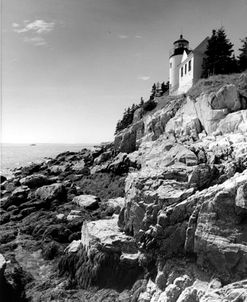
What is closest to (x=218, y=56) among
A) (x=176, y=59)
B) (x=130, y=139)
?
(x=176, y=59)

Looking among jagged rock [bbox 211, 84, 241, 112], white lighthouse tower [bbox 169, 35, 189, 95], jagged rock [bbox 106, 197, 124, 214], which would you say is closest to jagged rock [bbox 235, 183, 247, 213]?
jagged rock [bbox 106, 197, 124, 214]

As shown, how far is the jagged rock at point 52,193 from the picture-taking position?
23747 mm

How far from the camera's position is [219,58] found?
34.3m

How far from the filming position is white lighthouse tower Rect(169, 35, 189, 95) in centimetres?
4337

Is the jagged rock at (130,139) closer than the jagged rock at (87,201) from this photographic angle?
No

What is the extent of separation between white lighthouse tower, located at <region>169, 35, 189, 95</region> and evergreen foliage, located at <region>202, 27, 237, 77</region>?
798 cm

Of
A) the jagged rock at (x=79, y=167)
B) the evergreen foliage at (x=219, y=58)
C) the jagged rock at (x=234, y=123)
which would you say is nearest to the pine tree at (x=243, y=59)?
the evergreen foliage at (x=219, y=58)

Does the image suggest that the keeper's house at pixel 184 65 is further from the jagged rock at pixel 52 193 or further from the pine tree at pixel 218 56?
the jagged rock at pixel 52 193

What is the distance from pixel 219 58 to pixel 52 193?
1030 inches

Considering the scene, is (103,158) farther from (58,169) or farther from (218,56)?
(218,56)

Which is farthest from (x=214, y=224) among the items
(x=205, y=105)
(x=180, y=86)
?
(x=180, y=86)

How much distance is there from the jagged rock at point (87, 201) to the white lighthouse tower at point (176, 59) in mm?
26142

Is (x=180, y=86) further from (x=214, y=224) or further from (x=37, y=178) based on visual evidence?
(x=214, y=224)

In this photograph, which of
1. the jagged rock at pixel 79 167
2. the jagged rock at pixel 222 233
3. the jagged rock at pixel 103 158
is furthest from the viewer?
the jagged rock at pixel 103 158
